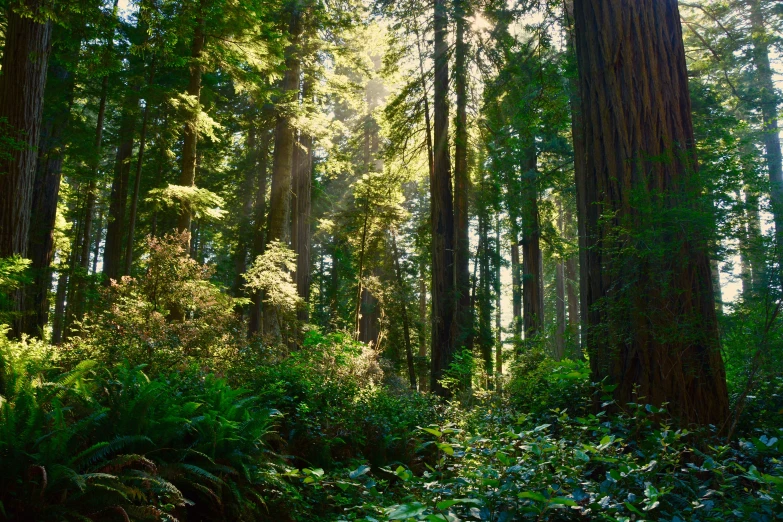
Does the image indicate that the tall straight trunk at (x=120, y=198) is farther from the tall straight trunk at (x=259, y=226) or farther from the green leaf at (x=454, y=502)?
the green leaf at (x=454, y=502)

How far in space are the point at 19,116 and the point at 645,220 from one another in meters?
9.08

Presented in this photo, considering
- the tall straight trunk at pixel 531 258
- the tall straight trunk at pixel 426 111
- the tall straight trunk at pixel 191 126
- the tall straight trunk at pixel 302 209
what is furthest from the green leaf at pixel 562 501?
the tall straight trunk at pixel 302 209

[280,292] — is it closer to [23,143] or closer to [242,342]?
[242,342]

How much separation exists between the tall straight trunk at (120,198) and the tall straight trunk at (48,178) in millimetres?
1471

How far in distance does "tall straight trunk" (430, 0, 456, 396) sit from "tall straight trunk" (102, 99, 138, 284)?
793 centimetres

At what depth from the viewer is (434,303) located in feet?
46.4

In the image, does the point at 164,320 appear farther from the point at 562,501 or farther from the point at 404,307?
the point at 404,307

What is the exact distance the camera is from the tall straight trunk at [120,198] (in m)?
15.6

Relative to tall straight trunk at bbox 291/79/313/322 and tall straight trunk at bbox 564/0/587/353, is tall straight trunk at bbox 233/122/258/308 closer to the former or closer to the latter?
tall straight trunk at bbox 291/79/313/322

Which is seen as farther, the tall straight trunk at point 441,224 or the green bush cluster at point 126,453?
the tall straight trunk at point 441,224

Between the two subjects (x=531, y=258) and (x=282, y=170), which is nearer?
(x=282, y=170)

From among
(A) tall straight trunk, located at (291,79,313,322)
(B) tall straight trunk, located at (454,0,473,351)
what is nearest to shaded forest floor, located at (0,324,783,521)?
(B) tall straight trunk, located at (454,0,473,351)

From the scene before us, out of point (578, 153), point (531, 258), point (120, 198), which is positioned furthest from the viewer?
point (531, 258)

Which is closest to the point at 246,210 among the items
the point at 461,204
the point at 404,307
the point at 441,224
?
the point at 404,307
